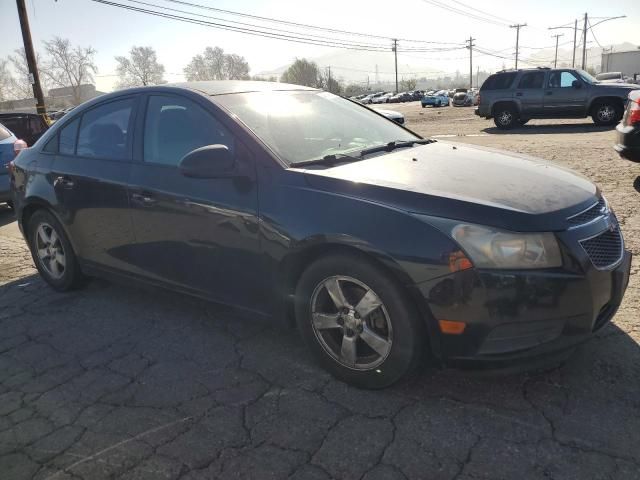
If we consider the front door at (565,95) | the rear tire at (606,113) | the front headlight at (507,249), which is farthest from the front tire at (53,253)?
the rear tire at (606,113)

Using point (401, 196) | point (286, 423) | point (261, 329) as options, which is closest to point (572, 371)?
point (401, 196)

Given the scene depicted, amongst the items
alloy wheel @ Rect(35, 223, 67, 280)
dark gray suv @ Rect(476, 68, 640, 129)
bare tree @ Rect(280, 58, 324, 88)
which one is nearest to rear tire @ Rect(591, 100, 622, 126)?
dark gray suv @ Rect(476, 68, 640, 129)

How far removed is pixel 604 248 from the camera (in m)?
2.44

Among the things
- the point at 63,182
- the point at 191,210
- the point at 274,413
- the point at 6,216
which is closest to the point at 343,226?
the point at 274,413

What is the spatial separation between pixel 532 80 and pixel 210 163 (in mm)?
15592

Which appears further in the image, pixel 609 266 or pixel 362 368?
pixel 362 368

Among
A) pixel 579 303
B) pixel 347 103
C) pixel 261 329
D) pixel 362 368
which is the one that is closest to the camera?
pixel 579 303

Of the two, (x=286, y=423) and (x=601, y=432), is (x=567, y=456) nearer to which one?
(x=601, y=432)

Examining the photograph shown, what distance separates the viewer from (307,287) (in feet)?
8.72

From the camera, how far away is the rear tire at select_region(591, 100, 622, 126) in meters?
14.9

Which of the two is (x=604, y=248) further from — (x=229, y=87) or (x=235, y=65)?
(x=235, y=65)

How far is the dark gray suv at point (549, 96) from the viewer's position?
14938 millimetres

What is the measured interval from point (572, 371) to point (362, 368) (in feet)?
3.62

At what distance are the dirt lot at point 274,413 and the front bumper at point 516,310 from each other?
333 mm
